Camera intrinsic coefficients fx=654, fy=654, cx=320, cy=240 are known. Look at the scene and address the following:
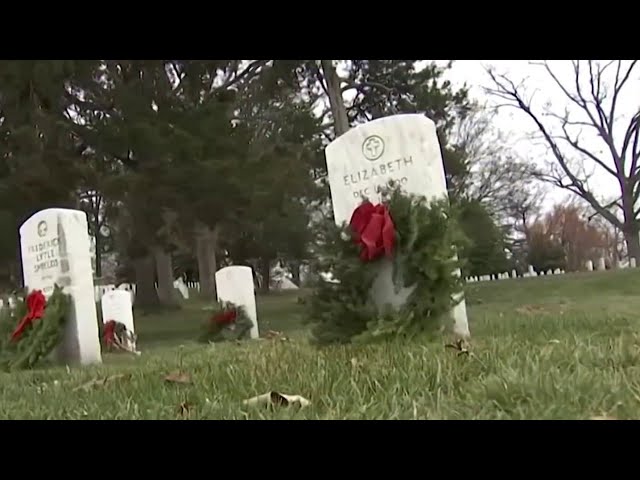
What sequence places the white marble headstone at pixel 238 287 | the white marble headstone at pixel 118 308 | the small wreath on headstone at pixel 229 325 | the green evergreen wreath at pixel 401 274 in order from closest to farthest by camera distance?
the green evergreen wreath at pixel 401 274 → the small wreath on headstone at pixel 229 325 → the white marble headstone at pixel 238 287 → the white marble headstone at pixel 118 308

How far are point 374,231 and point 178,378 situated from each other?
150cm

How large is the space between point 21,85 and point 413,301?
13032mm

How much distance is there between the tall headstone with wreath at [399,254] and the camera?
3729 millimetres

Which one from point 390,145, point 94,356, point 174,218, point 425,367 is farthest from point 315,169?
point 425,367

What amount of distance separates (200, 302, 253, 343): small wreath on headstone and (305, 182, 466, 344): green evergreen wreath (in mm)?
7372

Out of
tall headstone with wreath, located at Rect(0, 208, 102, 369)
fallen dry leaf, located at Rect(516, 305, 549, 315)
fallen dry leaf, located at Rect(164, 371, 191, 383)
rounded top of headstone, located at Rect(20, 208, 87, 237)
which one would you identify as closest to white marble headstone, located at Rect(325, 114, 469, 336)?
fallen dry leaf, located at Rect(164, 371, 191, 383)

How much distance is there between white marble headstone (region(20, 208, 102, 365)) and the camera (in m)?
7.27

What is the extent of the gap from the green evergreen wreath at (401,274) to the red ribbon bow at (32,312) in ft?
14.6

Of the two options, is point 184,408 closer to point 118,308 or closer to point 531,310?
point 531,310

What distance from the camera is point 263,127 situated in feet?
61.3

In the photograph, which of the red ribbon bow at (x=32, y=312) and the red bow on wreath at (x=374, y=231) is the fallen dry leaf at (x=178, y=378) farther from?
the red ribbon bow at (x=32, y=312)

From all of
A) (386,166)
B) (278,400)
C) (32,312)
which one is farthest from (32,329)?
(278,400)

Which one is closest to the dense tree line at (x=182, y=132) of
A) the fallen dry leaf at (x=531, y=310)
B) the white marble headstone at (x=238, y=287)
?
the fallen dry leaf at (x=531, y=310)

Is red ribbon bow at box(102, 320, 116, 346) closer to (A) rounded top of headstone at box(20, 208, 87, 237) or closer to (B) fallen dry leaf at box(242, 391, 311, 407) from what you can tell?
(A) rounded top of headstone at box(20, 208, 87, 237)
